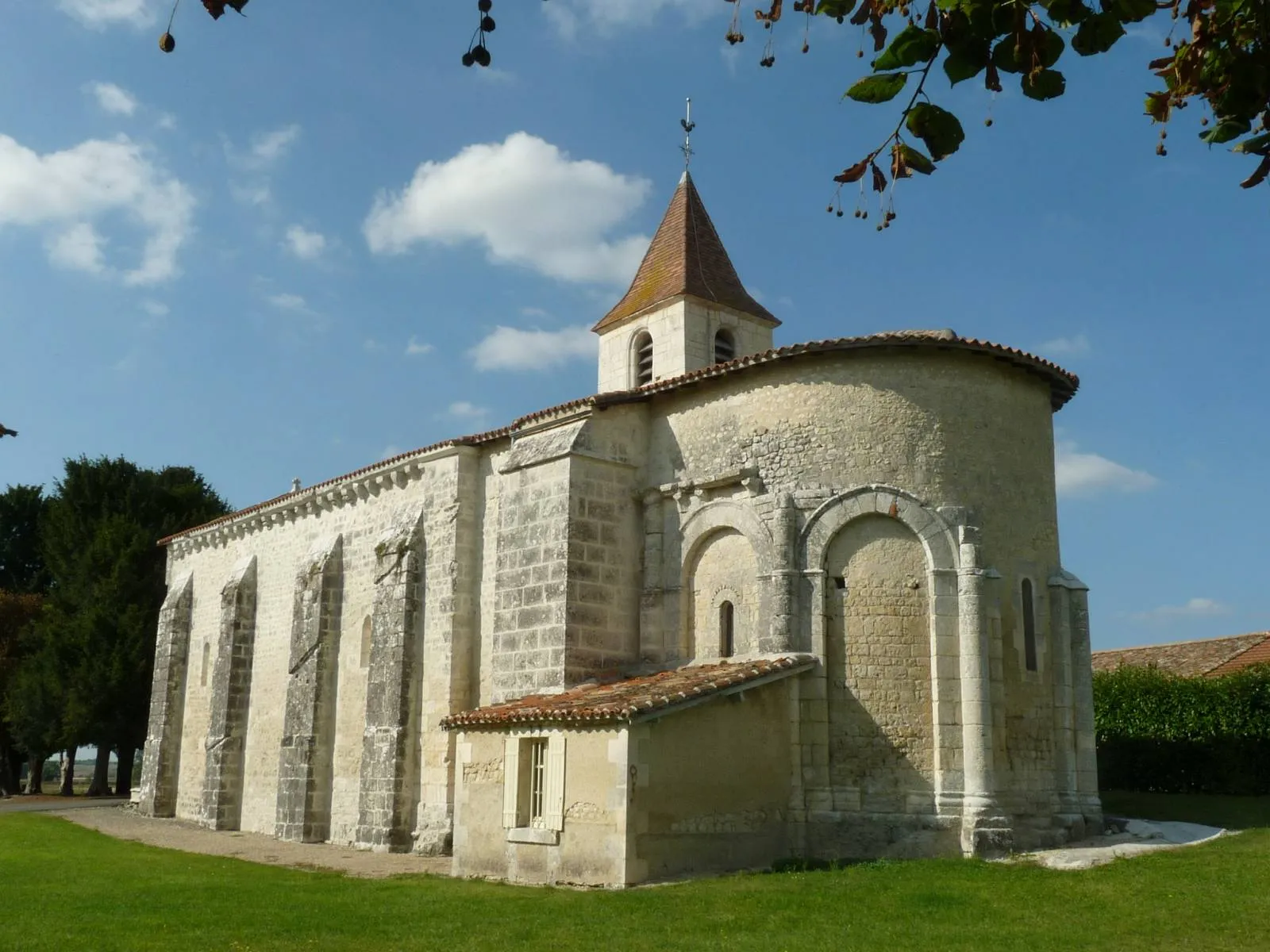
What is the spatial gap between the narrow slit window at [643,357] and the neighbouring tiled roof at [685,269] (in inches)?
21.7

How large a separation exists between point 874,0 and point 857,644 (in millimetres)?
11300

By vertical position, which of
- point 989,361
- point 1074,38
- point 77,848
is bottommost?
point 77,848

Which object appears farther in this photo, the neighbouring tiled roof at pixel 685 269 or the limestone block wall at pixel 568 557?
the neighbouring tiled roof at pixel 685 269

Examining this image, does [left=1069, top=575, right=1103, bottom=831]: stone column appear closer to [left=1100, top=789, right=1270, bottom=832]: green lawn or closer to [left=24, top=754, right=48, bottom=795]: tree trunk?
[left=1100, top=789, right=1270, bottom=832]: green lawn

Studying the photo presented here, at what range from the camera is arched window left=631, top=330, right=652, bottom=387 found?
80.1 feet

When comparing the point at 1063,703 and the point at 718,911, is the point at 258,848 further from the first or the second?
the point at 1063,703

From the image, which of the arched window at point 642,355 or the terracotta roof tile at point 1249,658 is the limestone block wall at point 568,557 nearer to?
the arched window at point 642,355

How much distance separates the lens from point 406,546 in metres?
19.6

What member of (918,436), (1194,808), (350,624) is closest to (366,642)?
(350,624)

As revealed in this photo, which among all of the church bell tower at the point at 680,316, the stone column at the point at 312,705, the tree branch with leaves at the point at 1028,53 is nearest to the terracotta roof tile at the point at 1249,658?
the church bell tower at the point at 680,316

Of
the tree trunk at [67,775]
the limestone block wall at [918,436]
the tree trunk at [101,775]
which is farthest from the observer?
the tree trunk at [67,775]

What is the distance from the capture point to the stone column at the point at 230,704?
24.0 metres

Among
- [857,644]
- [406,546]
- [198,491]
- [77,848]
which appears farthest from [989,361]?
[198,491]

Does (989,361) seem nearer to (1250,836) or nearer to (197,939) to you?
(1250,836)
